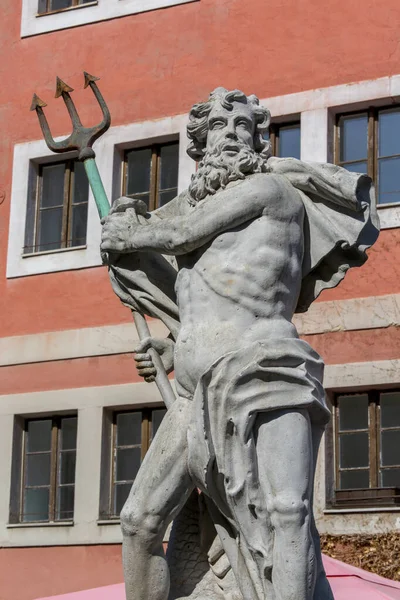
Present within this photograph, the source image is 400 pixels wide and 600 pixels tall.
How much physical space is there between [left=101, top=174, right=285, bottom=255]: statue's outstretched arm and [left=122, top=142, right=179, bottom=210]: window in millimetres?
11566

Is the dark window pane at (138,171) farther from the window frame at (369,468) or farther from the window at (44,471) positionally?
the window frame at (369,468)

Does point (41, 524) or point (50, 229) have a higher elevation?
point (50, 229)

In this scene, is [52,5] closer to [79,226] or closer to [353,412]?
[79,226]

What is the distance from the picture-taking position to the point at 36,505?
20.4 m

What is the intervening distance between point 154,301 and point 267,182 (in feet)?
3.04

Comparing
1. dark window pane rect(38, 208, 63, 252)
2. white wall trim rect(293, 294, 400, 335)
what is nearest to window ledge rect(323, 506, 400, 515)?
white wall trim rect(293, 294, 400, 335)

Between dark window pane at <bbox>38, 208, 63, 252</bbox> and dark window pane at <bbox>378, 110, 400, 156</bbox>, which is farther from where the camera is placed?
dark window pane at <bbox>38, 208, 63, 252</bbox>

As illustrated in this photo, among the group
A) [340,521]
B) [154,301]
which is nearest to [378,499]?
[340,521]

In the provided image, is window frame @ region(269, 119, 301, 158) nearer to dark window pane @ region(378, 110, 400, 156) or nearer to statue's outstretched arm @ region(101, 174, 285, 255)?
dark window pane @ region(378, 110, 400, 156)

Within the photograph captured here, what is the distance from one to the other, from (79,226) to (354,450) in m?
4.53

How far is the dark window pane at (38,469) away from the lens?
2044 centimetres

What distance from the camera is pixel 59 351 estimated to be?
20406 millimetres

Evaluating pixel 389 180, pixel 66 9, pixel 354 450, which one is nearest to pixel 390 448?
pixel 354 450

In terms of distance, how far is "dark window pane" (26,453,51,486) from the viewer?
20.4 m
